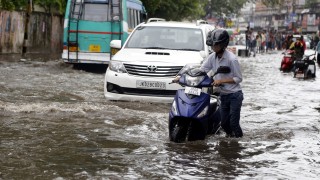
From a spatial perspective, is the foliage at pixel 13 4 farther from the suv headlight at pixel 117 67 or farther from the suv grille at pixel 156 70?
the suv grille at pixel 156 70

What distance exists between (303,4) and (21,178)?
10491 centimetres

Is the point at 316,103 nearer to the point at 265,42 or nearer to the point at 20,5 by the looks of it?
the point at 20,5

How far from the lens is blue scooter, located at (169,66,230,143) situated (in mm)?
8172

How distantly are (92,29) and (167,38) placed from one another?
26.8 ft

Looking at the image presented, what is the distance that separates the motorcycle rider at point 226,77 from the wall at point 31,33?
21.6 m

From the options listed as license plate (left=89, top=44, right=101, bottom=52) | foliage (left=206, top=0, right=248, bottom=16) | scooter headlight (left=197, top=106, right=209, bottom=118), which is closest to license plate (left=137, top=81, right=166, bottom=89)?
scooter headlight (left=197, top=106, right=209, bottom=118)

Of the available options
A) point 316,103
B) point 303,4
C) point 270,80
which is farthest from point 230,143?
point 303,4

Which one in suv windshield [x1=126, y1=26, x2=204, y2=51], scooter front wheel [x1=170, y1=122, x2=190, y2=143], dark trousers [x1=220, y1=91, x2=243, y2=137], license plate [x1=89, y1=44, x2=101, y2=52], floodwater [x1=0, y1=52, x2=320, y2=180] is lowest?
floodwater [x1=0, y1=52, x2=320, y2=180]

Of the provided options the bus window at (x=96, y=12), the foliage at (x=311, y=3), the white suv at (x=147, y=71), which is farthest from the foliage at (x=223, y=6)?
the white suv at (x=147, y=71)

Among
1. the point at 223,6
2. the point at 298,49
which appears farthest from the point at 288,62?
the point at 223,6

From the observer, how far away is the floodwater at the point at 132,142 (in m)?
6.95

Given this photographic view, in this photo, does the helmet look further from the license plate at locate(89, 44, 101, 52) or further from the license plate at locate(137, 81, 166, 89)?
the license plate at locate(89, 44, 101, 52)

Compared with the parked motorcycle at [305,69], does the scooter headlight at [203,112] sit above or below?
above

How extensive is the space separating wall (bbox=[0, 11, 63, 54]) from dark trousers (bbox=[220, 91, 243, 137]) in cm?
2150
